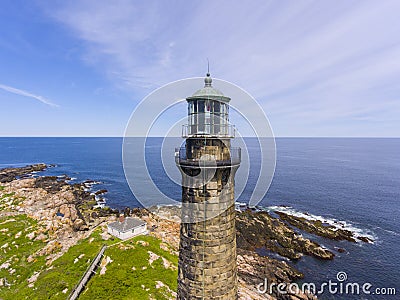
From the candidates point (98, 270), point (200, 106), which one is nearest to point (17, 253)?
point (98, 270)

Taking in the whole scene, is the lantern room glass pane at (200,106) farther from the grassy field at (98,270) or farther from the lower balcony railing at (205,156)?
the grassy field at (98,270)

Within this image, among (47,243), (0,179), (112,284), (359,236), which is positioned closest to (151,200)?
(47,243)

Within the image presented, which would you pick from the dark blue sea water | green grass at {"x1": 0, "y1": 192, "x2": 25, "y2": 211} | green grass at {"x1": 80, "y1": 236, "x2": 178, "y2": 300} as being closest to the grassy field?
green grass at {"x1": 80, "y1": 236, "x2": 178, "y2": 300}

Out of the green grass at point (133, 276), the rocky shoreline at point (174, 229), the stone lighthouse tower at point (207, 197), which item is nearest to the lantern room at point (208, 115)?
the stone lighthouse tower at point (207, 197)

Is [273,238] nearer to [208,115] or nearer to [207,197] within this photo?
[207,197]

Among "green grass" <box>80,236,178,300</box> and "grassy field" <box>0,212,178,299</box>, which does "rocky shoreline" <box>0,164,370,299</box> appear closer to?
"grassy field" <box>0,212,178,299</box>

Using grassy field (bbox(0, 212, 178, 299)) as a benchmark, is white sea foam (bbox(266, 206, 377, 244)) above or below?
below

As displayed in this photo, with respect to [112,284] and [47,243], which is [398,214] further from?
[47,243]
